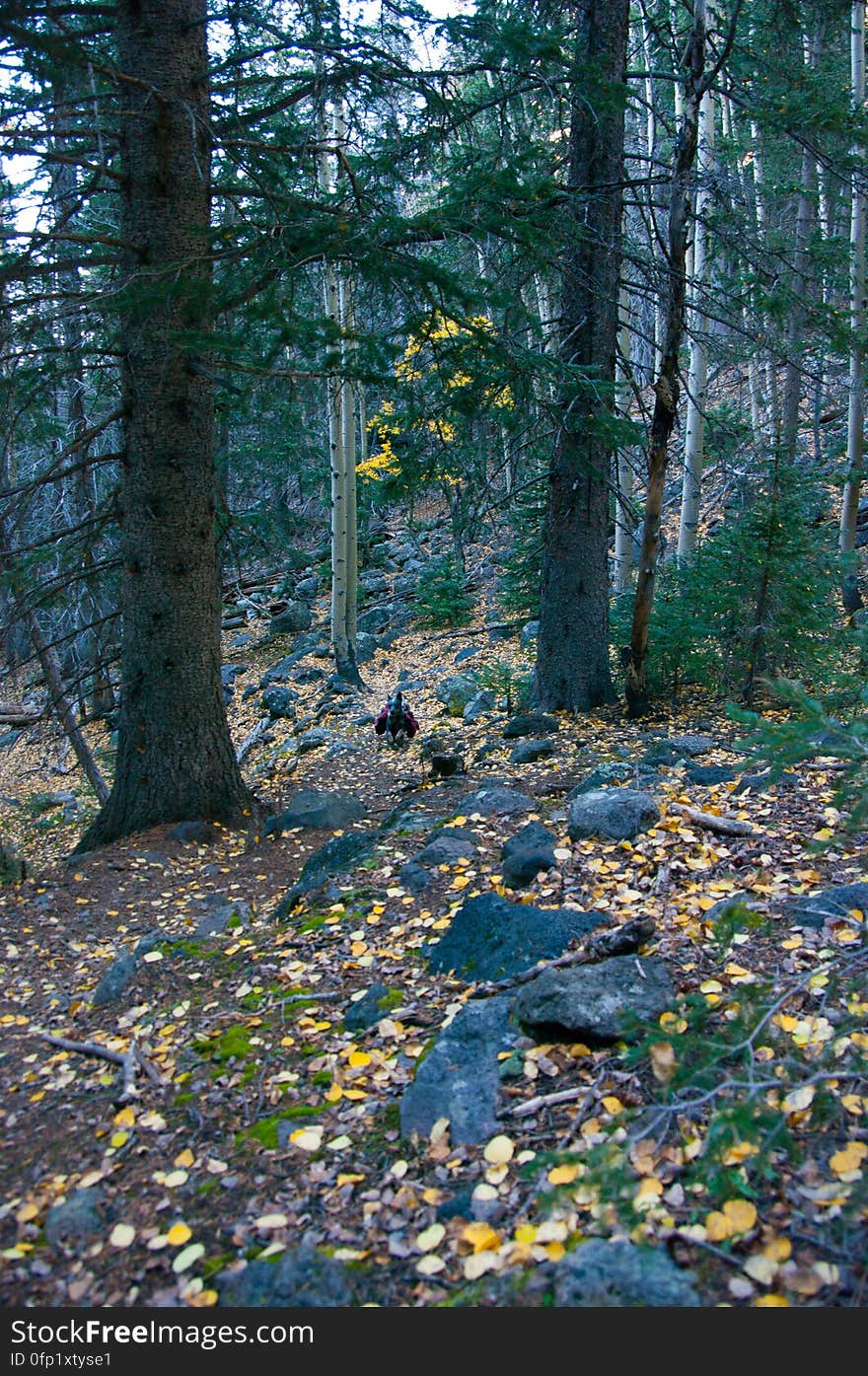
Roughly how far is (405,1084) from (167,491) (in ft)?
15.7

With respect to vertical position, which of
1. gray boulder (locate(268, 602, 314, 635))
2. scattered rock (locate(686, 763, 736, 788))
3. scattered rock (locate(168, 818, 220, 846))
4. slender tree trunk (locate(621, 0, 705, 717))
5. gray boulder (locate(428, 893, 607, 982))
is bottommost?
scattered rock (locate(168, 818, 220, 846))

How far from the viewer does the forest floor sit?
216 cm

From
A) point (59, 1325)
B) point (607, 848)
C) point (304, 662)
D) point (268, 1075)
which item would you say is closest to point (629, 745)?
point (607, 848)

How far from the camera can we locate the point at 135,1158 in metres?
2.88

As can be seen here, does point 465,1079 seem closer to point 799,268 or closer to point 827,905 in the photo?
point 827,905

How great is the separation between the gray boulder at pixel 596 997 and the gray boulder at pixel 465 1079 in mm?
115

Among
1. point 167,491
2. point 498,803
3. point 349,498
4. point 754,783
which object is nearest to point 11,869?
point 167,491

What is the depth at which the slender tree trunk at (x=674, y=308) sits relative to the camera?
19.7 feet

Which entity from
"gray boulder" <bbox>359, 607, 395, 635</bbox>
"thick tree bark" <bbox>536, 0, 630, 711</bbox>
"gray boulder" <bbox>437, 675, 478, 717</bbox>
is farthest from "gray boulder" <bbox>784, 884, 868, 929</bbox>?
"gray boulder" <bbox>359, 607, 395, 635</bbox>

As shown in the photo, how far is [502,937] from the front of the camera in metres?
3.67

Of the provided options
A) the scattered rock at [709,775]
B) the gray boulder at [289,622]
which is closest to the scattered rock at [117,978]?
the scattered rock at [709,775]

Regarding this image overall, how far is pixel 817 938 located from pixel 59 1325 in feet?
9.23

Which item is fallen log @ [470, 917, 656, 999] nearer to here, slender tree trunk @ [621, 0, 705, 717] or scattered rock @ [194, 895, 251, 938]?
scattered rock @ [194, 895, 251, 938]

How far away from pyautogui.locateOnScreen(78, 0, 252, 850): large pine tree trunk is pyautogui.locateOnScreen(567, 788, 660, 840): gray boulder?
3.13 metres
